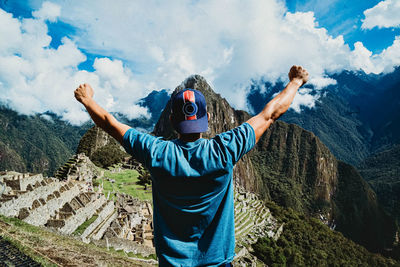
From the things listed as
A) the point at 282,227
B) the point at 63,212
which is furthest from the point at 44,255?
the point at 282,227

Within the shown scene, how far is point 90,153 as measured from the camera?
64000 mm

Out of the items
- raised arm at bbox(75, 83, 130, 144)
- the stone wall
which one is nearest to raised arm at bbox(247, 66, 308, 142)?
raised arm at bbox(75, 83, 130, 144)

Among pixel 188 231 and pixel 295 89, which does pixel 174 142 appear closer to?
pixel 188 231

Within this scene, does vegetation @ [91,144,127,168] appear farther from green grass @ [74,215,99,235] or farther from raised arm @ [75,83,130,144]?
raised arm @ [75,83,130,144]

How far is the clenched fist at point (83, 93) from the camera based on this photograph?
83.8 inches

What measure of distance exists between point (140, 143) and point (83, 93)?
2.76 feet

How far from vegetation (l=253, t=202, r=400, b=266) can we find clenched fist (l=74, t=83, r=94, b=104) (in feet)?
122

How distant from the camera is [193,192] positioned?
5.77 ft

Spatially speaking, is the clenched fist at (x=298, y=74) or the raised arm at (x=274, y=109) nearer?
the raised arm at (x=274, y=109)

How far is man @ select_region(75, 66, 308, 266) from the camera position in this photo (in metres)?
1.72

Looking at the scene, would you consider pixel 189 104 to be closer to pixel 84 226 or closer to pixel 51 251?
pixel 51 251

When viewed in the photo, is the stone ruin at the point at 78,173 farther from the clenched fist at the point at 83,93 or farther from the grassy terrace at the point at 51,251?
the clenched fist at the point at 83,93

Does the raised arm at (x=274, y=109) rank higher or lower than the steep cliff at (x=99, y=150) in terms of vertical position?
lower

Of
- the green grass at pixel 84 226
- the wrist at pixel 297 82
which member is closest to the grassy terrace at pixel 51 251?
the wrist at pixel 297 82
